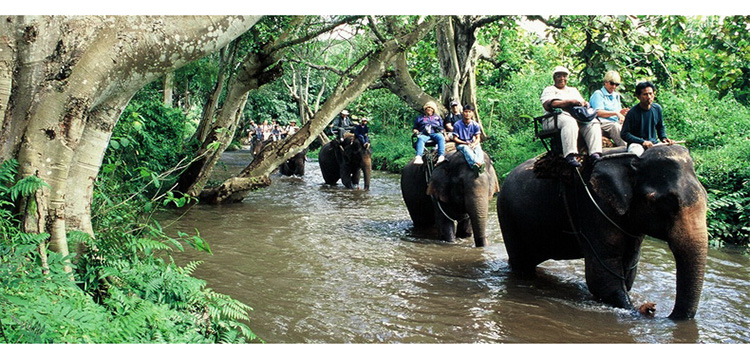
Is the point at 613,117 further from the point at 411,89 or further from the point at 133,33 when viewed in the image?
the point at 411,89

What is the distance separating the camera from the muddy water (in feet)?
18.4

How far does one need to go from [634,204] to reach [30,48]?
528cm

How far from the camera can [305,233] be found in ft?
35.4

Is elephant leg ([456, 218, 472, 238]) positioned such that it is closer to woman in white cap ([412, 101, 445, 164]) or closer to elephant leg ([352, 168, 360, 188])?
woman in white cap ([412, 101, 445, 164])

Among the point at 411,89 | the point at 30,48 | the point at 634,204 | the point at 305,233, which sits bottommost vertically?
the point at 305,233

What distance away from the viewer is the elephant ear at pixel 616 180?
620 centimetres

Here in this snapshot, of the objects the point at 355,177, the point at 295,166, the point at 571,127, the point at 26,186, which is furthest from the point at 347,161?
the point at 26,186

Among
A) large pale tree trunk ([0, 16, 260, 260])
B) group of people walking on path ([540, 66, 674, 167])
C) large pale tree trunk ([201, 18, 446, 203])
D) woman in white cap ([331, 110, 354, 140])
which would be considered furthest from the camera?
woman in white cap ([331, 110, 354, 140])

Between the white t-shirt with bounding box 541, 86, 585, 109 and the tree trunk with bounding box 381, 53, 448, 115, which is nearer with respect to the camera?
the white t-shirt with bounding box 541, 86, 585, 109

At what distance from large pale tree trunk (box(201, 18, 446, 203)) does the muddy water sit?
1.95 meters

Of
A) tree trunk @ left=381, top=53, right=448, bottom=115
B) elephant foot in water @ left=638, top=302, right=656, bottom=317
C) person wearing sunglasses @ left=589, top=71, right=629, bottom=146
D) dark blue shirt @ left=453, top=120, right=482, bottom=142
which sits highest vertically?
tree trunk @ left=381, top=53, right=448, bottom=115

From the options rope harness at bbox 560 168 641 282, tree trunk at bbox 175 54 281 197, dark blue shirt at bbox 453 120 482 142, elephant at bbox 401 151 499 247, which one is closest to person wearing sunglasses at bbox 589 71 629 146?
rope harness at bbox 560 168 641 282

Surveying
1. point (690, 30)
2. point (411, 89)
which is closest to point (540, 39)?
point (690, 30)

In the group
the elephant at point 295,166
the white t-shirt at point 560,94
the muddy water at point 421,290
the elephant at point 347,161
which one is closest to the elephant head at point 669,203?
the muddy water at point 421,290
